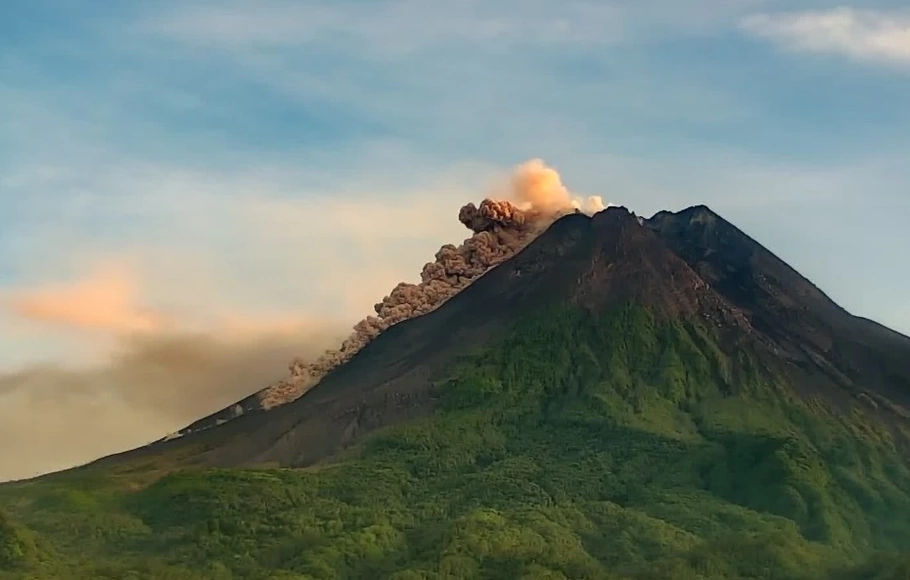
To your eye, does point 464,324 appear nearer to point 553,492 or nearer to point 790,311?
point 790,311

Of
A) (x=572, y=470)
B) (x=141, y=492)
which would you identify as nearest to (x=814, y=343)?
(x=572, y=470)

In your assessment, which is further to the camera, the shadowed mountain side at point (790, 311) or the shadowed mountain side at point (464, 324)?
the shadowed mountain side at point (790, 311)

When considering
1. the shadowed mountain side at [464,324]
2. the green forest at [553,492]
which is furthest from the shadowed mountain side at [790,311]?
the green forest at [553,492]

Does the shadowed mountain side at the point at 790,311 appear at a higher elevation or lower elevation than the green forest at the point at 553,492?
higher

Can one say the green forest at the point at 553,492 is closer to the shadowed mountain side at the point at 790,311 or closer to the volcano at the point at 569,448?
the volcano at the point at 569,448

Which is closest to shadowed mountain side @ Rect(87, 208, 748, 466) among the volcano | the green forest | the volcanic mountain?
the volcanic mountain

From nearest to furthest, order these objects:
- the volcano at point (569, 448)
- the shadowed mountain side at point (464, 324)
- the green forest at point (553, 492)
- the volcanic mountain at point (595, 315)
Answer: the green forest at point (553, 492) < the volcano at point (569, 448) < the shadowed mountain side at point (464, 324) < the volcanic mountain at point (595, 315)

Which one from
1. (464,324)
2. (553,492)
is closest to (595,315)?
(464,324)

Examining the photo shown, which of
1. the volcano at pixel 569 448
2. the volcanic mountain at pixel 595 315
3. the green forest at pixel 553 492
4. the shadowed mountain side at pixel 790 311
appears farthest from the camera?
the shadowed mountain side at pixel 790 311
